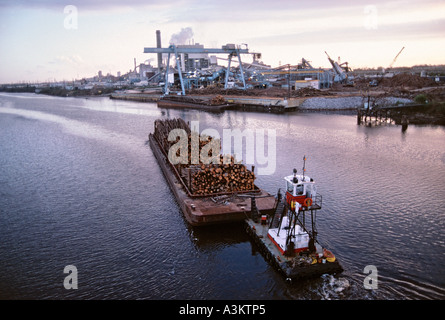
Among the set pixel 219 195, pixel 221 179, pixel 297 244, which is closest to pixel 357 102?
pixel 221 179

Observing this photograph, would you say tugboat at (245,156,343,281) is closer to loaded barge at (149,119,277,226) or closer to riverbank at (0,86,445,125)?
loaded barge at (149,119,277,226)

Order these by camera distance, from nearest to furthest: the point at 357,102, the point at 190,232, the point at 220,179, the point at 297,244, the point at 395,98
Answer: the point at 297,244, the point at 190,232, the point at 220,179, the point at 395,98, the point at 357,102

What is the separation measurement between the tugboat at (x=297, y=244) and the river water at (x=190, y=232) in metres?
0.47

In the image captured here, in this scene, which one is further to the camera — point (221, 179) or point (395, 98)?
point (395, 98)

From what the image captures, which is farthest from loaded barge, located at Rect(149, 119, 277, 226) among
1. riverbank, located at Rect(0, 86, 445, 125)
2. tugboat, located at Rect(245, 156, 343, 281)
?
riverbank, located at Rect(0, 86, 445, 125)

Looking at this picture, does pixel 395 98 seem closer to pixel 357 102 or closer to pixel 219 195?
pixel 357 102

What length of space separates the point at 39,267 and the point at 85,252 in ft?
6.25

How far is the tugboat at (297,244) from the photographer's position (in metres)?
12.0

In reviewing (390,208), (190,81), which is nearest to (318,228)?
(390,208)

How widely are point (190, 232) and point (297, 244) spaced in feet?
19.0

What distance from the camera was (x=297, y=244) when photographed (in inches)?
503

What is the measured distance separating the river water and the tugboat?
475 mm

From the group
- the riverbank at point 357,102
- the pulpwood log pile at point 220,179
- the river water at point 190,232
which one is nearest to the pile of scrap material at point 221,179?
the pulpwood log pile at point 220,179

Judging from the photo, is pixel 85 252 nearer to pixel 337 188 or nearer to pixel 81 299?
pixel 81 299
